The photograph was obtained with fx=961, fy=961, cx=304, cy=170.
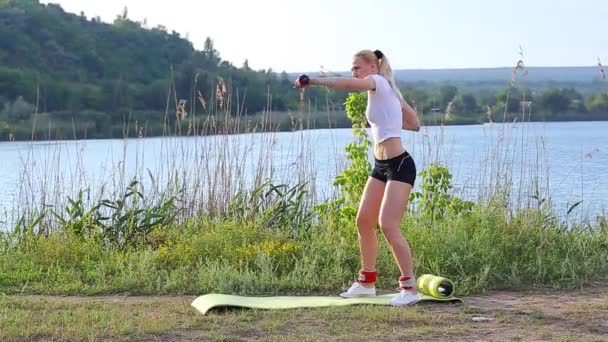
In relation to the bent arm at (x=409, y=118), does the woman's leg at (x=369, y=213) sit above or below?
below

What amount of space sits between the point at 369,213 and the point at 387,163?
38cm

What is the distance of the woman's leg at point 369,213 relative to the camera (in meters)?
6.31

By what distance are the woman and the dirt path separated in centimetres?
39

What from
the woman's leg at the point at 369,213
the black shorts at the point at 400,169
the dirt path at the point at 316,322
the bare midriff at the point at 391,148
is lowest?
the dirt path at the point at 316,322

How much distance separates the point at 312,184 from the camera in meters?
9.58

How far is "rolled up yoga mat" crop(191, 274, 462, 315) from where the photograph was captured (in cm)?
619

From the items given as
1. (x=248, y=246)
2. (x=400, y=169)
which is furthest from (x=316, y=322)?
(x=248, y=246)

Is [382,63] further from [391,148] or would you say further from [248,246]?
[248,246]

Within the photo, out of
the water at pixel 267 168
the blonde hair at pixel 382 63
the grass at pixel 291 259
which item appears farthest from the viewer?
the water at pixel 267 168

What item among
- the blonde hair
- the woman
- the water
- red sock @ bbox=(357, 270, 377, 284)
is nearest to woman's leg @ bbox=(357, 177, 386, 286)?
the woman

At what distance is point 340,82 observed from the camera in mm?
5875

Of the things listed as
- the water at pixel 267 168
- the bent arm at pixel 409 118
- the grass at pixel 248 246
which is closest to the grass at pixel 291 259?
the grass at pixel 248 246

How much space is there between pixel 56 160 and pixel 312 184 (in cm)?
283

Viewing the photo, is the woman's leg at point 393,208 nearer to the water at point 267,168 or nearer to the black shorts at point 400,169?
the black shorts at point 400,169
